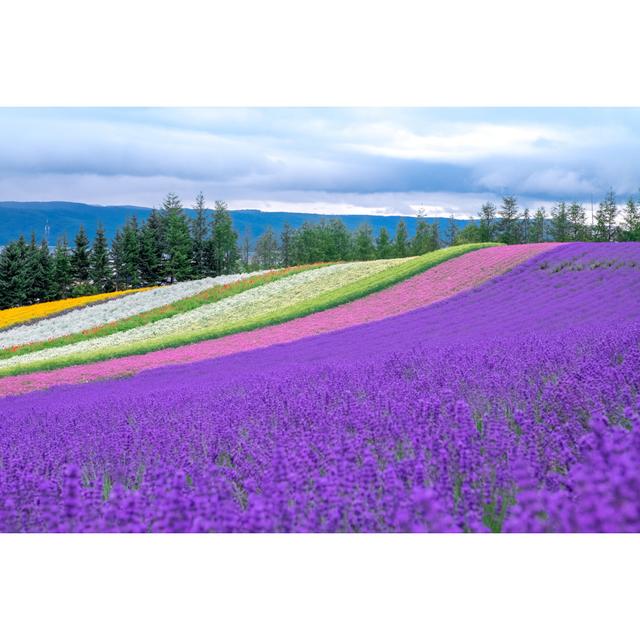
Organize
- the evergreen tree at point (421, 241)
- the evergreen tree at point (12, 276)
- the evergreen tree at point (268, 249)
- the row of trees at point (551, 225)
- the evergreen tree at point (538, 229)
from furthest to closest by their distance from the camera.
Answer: the evergreen tree at point (268, 249) → the evergreen tree at point (421, 241) → the evergreen tree at point (538, 229) → the evergreen tree at point (12, 276) → the row of trees at point (551, 225)

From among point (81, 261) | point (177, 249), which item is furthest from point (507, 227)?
point (81, 261)

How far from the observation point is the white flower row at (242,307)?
22.4 m

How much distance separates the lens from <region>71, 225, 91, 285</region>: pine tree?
5103cm

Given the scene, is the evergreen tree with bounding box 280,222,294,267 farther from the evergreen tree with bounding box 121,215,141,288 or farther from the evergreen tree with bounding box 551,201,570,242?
the evergreen tree with bounding box 551,201,570,242

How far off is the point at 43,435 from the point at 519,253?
71.4 feet

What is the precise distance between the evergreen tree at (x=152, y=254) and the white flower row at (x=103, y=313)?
51.3 feet

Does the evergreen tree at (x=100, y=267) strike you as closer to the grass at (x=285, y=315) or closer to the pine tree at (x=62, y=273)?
the pine tree at (x=62, y=273)

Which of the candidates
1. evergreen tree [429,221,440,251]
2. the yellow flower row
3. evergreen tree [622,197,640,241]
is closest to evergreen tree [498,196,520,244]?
evergreen tree [429,221,440,251]

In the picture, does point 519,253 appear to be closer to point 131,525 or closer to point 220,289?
point 220,289

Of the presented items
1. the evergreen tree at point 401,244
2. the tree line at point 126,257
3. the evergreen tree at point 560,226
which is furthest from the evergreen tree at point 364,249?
the tree line at point 126,257

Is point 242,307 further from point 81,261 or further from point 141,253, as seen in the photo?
point 81,261

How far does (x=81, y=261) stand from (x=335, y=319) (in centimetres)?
3751

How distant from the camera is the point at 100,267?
170 ft

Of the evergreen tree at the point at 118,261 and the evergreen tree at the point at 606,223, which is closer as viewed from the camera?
the evergreen tree at the point at 606,223
